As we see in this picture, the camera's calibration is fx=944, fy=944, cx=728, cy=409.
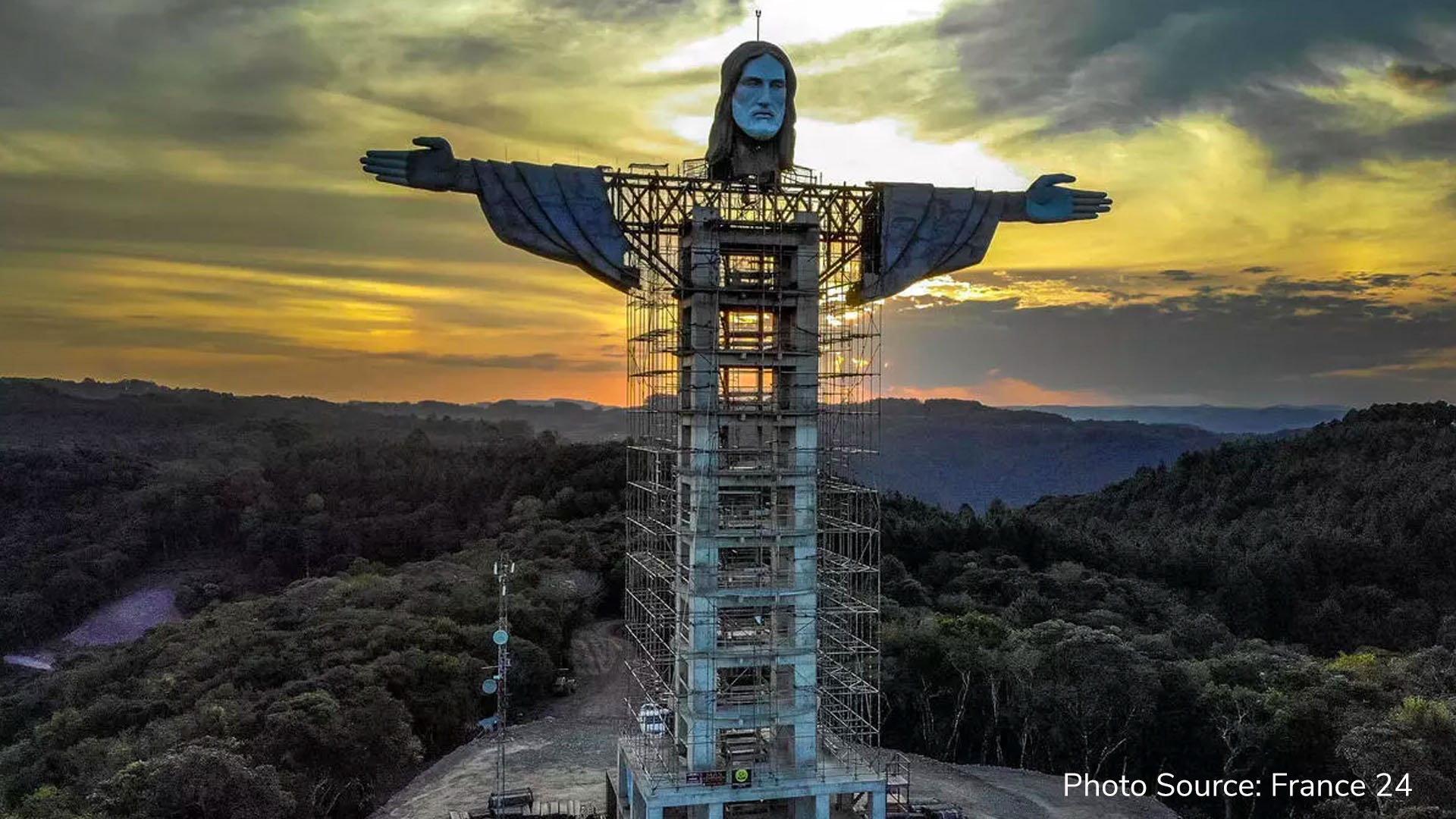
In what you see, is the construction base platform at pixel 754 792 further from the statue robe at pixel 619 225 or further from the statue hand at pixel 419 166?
the statue hand at pixel 419 166

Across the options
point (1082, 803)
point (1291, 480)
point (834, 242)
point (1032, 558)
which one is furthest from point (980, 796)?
point (1291, 480)

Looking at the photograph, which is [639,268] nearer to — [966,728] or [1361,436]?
[966,728]

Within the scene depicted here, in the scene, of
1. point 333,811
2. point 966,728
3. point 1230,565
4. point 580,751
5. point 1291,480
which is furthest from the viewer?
point 1291,480

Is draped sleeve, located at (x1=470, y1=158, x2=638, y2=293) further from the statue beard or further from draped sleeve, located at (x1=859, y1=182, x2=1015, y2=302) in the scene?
draped sleeve, located at (x1=859, y1=182, x2=1015, y2=302)

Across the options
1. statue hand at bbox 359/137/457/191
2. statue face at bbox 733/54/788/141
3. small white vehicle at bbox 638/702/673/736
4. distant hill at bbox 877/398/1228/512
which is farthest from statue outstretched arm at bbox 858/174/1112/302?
distant hill at bbox 877/398/1228/512

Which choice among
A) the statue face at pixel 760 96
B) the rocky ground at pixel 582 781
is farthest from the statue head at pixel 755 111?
the rocky ground at pixel 582 781
